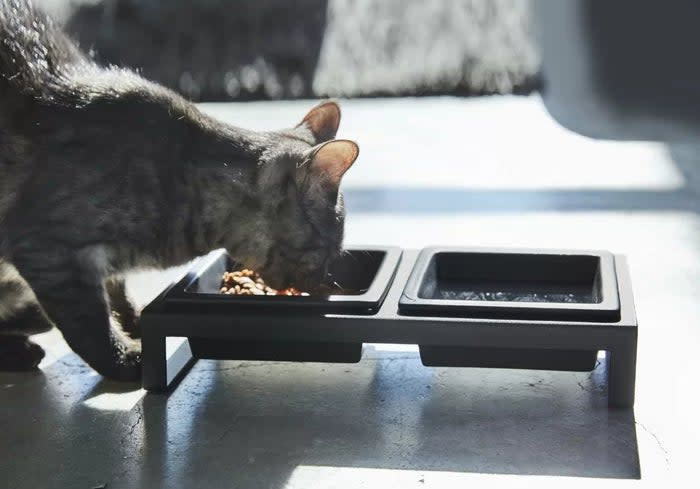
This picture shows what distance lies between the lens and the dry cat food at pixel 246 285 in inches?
103

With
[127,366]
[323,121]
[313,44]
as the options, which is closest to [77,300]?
[127,366]

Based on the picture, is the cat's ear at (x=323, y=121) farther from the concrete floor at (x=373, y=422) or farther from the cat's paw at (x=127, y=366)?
the cat's paw at (x=127, y=366)

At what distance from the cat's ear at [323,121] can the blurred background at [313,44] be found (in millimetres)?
3493

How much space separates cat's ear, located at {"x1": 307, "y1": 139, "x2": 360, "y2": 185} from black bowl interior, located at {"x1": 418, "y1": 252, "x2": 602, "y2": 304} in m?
0.36

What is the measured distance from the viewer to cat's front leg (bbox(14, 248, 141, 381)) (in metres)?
2.37

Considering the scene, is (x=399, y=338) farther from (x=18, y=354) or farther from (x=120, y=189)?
(x=18, y=354)

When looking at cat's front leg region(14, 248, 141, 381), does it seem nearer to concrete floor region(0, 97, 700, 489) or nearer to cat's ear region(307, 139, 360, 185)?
concrete floor region(0, 97, 700, 489)

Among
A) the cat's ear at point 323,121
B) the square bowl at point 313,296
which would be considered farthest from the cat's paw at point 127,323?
the cat's ear at point 323,121

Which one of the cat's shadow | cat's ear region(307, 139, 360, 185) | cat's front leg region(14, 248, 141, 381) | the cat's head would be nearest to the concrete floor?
the cat's shadow

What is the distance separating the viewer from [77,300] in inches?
94.3

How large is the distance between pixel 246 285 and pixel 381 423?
58cm

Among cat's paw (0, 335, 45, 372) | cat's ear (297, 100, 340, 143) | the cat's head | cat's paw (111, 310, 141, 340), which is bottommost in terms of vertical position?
cat's paw (0, 335, 45, 372)

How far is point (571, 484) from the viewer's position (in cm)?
202

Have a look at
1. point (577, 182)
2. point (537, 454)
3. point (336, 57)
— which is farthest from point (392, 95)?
point (537, 454)
